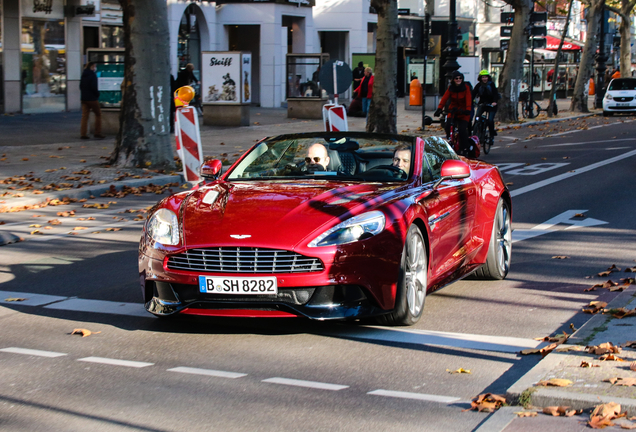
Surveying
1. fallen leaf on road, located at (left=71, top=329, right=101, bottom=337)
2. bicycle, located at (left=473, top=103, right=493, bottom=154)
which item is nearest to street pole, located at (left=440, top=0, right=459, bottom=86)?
bicycle, located at (left=473, top=103, right=493, bottom=154)

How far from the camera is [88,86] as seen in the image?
872 inches

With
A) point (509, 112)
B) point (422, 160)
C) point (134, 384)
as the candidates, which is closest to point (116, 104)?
point (509, 112)

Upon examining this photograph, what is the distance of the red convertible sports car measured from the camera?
225 inches

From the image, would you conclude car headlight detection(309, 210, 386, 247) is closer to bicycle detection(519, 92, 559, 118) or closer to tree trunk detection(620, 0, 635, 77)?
bicycle detection(519, 92, 559, 118)

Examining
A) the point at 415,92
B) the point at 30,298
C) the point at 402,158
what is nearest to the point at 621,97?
the point at 415,92

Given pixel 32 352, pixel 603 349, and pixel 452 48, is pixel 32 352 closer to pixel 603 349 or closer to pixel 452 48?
pixel 603 349

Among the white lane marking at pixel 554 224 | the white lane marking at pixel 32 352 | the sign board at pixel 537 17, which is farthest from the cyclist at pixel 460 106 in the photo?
the sign board at pixel 537 17

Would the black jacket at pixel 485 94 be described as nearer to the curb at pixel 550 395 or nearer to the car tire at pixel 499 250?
the car tire at pixel 499 250

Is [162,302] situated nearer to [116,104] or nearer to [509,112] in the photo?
[116,104]

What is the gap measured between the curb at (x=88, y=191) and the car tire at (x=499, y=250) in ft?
23.8

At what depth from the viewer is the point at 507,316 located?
263 inches

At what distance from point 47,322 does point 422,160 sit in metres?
2.86

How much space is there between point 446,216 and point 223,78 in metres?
21.8

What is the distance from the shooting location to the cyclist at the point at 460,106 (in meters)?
18.7
